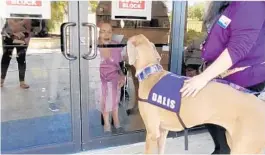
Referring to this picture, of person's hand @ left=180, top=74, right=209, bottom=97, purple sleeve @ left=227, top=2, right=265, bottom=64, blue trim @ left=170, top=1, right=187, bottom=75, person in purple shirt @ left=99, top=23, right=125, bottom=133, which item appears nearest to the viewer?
purple sleeve @ left=227, top=2, right=265, bottom=64

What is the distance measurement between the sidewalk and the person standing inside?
997 mm

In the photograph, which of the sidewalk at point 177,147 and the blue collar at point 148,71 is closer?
the blue collar at point 148,71

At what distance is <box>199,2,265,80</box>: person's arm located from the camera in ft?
5.75

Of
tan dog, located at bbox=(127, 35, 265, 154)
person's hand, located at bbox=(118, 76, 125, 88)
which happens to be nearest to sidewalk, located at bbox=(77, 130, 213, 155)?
person's hand, located at bbox=(118, 76, 125, 88)

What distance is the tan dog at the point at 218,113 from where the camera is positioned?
5.94 ft

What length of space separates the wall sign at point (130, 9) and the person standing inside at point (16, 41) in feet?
2.47

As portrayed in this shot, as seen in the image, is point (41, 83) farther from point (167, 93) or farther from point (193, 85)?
point (193, 85)

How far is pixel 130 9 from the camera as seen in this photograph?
291 centimetres

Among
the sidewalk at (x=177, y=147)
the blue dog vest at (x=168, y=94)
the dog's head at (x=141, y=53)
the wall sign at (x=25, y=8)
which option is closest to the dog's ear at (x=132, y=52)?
the dog's head at (x=141, y=53)

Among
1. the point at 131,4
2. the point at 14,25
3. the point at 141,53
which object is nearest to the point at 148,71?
the point at 141,53

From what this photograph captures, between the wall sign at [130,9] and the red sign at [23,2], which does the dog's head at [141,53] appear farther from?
the red sign at [23,2]

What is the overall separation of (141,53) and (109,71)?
95 centimetres

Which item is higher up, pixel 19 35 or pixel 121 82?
pixel 19 35

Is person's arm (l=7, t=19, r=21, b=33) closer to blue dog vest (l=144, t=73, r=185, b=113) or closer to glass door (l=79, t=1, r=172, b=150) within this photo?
glass door (l=79, t=1, r=172, b=150)
